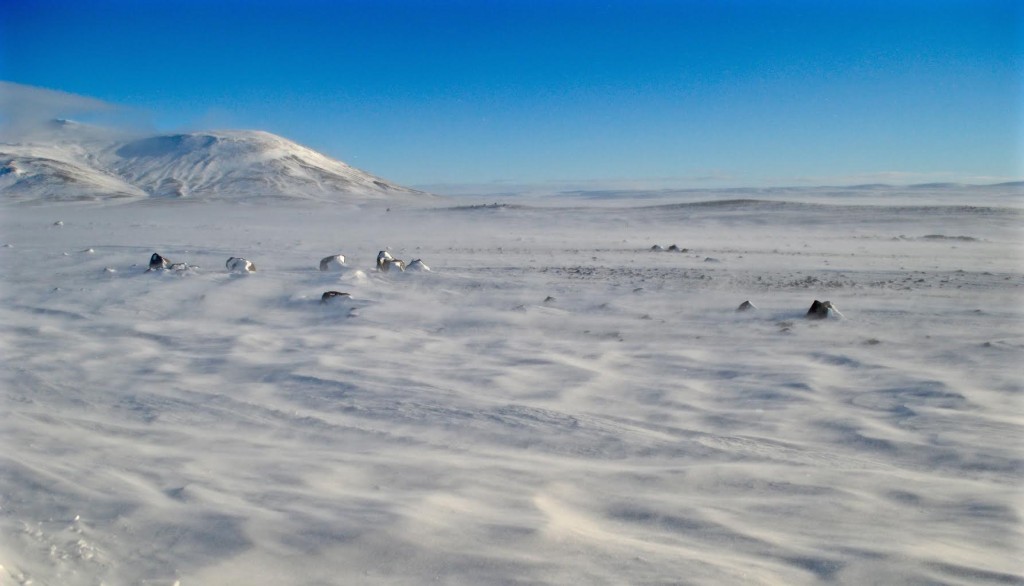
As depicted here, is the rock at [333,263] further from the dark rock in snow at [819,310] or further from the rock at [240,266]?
the dark rock in snow at [819,310]

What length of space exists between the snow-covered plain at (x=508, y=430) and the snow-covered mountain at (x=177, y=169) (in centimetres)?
5056

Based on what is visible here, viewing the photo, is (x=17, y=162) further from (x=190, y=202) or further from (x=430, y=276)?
(x=430, y=276)

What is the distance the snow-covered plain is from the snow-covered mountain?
166 feet

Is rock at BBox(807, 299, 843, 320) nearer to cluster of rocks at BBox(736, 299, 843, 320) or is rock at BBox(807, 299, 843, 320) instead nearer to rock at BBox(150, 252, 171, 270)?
cluster of rocks at BBox(736, 299, 843, 320)

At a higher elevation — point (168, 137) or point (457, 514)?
point (168, 137)

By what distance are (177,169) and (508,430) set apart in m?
80.9

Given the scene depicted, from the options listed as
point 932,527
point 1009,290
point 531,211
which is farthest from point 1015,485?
point 531,211

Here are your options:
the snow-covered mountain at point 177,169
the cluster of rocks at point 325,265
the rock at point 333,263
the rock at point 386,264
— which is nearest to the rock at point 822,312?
the cluster of rocks at point 325,265

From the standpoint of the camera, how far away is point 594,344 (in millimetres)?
7180

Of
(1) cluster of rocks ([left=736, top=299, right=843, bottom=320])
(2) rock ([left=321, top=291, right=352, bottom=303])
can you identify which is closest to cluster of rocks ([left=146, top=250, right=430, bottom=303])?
(2) rock ([left=321, top=291, right=352, bottom=303])

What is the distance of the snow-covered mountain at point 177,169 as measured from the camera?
63.1 m

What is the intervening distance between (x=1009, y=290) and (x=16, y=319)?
11.7 metres

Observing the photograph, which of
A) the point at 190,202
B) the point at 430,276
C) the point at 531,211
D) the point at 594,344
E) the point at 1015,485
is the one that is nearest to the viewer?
the point at 1015,485

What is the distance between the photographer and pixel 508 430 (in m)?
4.79
